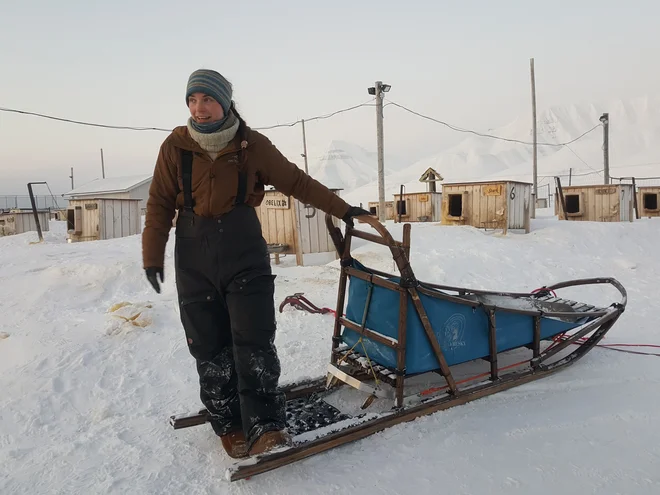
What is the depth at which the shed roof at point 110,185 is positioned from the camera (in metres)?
38.2

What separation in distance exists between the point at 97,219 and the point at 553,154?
10140 cm

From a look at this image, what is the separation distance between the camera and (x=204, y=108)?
2.35 m

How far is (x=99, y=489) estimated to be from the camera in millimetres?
2170

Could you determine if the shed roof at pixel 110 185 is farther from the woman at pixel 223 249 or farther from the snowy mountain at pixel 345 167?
the snowy mountain at pixel 345 167

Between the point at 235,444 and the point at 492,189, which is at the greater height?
the point at 492,189

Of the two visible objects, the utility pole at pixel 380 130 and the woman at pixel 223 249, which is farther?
the utility pole at pixel 380 130

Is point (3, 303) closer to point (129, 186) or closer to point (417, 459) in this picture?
point (417, 459)

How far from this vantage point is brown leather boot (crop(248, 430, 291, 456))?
2307 mm

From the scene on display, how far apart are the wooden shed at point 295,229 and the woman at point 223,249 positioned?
660 cm

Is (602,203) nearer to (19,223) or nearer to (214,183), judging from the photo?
(214,183)

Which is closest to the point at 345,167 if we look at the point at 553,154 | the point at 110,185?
the point at 553,154

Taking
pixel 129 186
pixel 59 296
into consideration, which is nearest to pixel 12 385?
pixel 59 296

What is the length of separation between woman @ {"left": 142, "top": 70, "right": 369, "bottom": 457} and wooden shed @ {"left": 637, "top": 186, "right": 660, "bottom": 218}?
1989cm

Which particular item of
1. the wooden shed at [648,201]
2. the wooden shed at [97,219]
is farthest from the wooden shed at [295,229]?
the wooden shed at [648,201]
